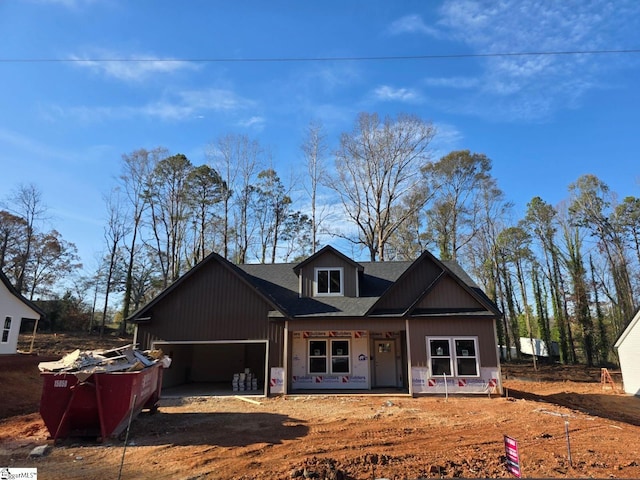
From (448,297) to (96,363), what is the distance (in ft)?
38.8

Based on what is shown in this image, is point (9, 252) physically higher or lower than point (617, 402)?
higher

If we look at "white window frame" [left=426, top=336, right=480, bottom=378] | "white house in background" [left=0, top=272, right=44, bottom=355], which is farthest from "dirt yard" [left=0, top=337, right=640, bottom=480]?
"white house in background" [left=0, top=272, right=44, bottom=355]

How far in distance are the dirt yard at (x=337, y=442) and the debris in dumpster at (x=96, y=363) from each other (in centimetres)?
143

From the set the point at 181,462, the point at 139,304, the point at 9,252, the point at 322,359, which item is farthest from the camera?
the point at 139,304

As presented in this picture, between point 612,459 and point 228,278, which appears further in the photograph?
point 228,278

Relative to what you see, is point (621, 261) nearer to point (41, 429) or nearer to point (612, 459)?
point (612, 459)

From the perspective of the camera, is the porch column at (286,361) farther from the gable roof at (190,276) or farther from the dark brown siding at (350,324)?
the gable roof at (190,276)

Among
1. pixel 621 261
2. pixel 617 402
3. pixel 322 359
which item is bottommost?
pixel 617 402

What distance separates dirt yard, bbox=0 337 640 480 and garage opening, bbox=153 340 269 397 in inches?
135

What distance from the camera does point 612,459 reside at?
6.95 metres

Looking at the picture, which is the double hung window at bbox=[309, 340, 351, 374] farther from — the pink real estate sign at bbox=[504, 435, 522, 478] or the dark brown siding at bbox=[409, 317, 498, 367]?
the pink real estate sign at bbox=[504, 435, 522, 478]

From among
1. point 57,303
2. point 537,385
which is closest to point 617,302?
point 537,385

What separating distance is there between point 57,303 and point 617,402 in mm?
38130

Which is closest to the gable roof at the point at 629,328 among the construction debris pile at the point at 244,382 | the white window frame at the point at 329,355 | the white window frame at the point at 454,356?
the white window frame at the point at 454,356
